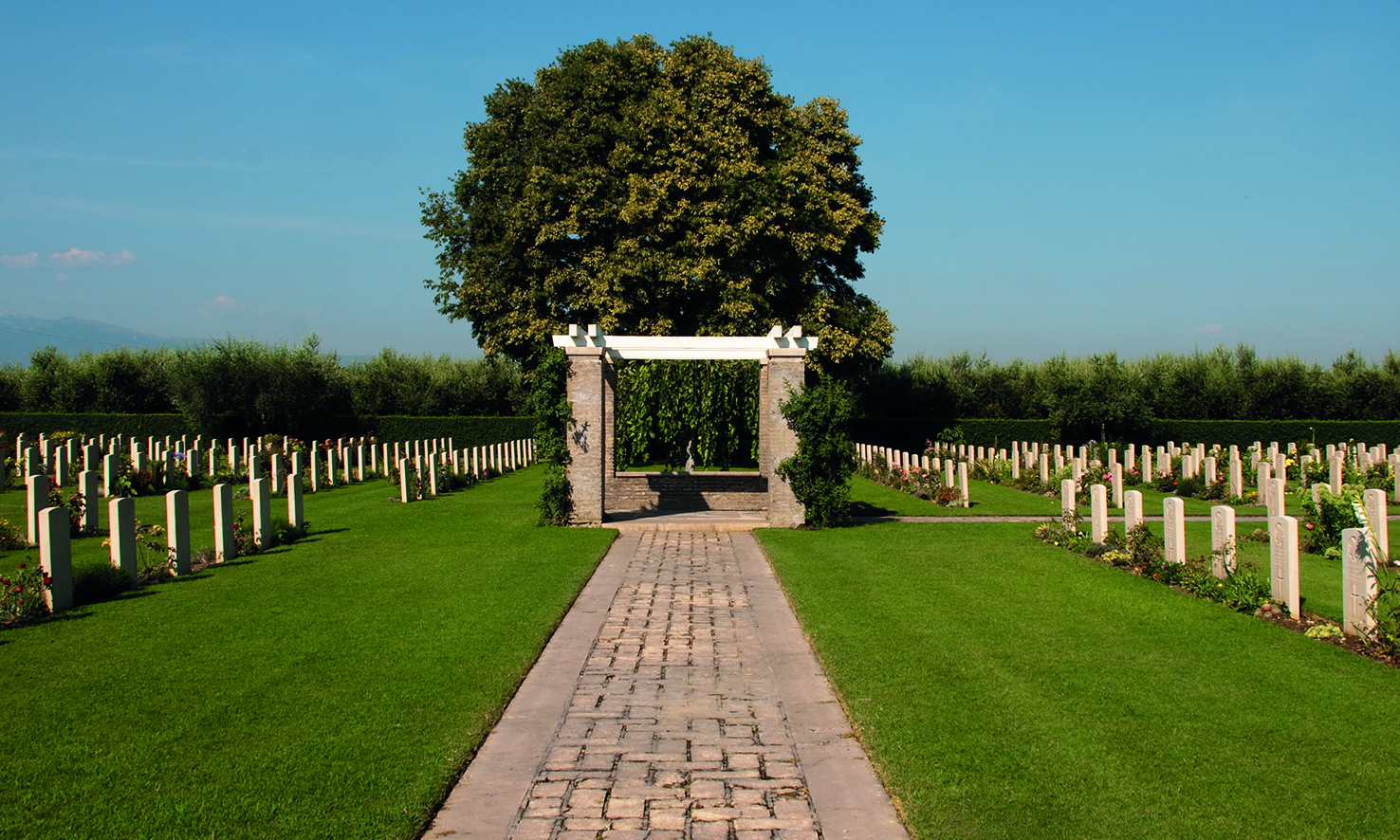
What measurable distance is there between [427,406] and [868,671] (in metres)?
35.9

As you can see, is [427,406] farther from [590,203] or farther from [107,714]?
[107,714]

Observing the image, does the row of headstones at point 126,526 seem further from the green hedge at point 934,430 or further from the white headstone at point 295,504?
the green hedge at point 934,430

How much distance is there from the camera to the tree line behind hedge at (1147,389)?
109ft

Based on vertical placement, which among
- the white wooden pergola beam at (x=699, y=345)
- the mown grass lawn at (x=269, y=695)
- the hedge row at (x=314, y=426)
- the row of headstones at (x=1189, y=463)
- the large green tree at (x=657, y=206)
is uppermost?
the large green tree at (x=657, y=206)

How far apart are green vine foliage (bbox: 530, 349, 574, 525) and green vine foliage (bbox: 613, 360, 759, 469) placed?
20.1 feet

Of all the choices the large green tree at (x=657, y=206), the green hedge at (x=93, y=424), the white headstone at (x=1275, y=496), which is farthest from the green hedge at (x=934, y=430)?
the green hedge at (x=93, y=424)

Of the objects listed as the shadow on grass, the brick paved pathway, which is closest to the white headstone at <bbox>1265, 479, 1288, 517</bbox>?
the shadow on grass

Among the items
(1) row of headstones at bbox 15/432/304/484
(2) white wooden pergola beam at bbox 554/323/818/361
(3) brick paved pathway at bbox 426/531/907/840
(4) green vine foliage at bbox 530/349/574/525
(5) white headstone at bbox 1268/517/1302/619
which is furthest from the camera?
(1) row of headstones at bbox 15/432/304/484

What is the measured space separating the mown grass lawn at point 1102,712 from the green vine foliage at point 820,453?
4.67 m

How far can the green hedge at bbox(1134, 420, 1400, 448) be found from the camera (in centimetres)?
3272

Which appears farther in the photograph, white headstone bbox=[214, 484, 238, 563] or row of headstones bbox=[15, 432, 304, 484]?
row of headstones bbox=[15, 432, 304, 484]

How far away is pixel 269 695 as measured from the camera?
5.58m

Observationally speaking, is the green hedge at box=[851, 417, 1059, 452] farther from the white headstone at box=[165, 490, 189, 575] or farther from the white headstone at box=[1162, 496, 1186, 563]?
the white headstone at box=[165, 490, 189, 575]

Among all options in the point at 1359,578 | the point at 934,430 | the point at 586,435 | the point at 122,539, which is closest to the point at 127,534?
the point at 122,539
